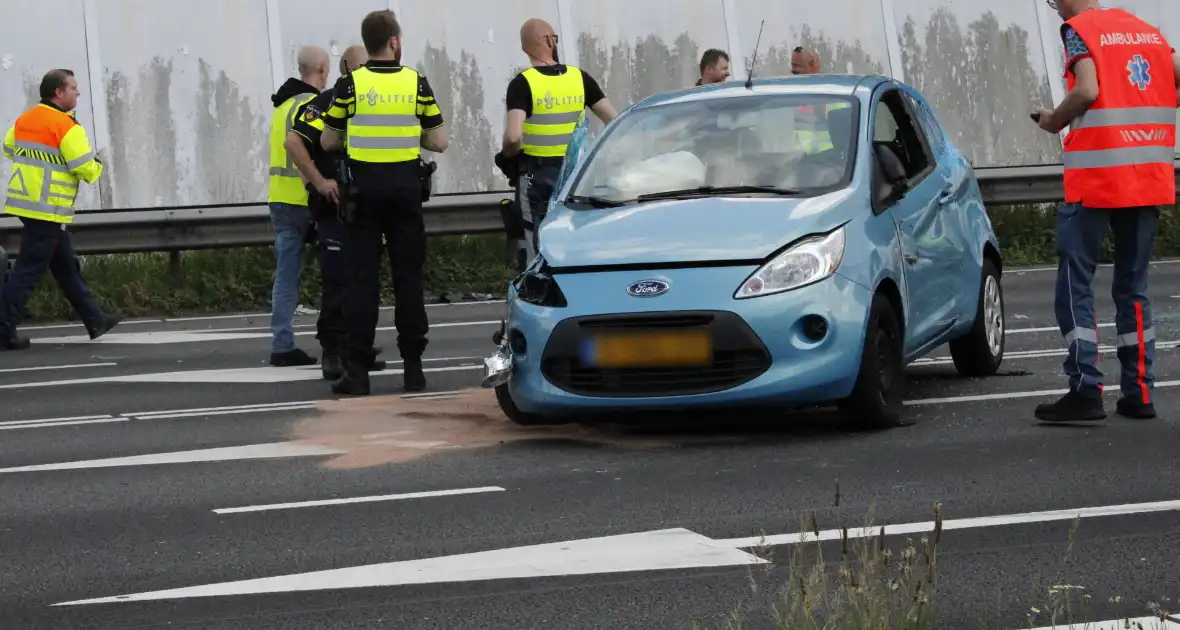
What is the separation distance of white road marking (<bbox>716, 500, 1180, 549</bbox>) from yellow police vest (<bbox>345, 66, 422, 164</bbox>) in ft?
14.9

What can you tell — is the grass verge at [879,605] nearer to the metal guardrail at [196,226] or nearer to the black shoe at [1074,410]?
the black shoe at [1074,410]

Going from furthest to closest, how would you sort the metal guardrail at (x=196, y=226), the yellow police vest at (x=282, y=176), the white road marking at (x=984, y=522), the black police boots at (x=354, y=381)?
the metal guardrail at (x=196, y=226) → the yellow police vest at (x=282, y=176) → the black police boots at (x=354, y=381) → the white road marking at (x=984, y=522)

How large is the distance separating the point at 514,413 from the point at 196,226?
8073 millimetres

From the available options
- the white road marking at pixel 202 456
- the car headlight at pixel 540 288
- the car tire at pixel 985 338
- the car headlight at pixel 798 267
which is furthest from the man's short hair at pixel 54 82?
the car headlight at pixel 798 267

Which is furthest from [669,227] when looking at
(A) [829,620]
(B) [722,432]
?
(A) [829,620]

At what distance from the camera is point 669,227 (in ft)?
28.9

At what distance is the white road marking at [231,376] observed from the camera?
11977 millimetres

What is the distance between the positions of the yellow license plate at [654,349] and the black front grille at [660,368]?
3cm

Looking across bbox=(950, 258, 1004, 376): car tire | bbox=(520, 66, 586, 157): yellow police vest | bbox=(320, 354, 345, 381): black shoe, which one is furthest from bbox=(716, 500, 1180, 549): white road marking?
bbox=(520, 66, 586, 157): yellow police vest

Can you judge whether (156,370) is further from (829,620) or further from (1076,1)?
(829,620)

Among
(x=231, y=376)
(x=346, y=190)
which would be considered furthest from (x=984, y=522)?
(x=231, y=376)

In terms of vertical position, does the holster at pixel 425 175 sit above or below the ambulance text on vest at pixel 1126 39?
below

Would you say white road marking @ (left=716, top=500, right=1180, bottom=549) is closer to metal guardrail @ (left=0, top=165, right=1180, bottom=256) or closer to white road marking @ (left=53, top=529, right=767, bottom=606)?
white road marking @ (left=53, top=529, right=767, bottom=606)

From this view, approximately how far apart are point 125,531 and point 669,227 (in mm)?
2756
